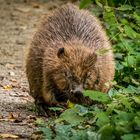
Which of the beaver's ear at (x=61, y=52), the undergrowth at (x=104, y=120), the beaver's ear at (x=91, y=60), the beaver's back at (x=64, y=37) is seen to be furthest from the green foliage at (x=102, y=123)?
the beaver's back at (x=64, y=37)

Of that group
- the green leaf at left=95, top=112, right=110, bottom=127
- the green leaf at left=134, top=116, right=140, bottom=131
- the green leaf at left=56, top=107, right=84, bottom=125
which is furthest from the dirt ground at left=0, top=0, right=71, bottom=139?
the green leaf at left=134, top=116, right=140, bottom=131

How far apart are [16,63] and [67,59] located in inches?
126

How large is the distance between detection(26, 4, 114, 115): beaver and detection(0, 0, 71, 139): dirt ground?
349 mm

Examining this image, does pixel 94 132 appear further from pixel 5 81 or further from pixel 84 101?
pixel 5 81

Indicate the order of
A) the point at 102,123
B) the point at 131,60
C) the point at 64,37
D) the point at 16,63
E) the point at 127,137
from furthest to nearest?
the point at 16,63
the point at 64,37
the point at 131,60
the point at 102,123
the point at 127,137

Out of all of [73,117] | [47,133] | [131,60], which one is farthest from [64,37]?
[47,133]

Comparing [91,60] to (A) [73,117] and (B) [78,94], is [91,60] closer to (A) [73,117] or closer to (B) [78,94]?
(B) [78,94]

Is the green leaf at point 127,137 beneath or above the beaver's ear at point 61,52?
beneath

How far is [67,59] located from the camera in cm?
750

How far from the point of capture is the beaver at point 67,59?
7.36 metres

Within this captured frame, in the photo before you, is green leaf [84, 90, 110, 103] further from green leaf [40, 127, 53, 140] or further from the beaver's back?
the beaver's back

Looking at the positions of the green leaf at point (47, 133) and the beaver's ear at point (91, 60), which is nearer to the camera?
the green leaf at point (47, 133)

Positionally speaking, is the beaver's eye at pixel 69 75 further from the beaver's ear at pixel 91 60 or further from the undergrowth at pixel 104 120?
the undergrowth at pixel 104 120

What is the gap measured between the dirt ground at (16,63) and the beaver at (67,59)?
35 cm
